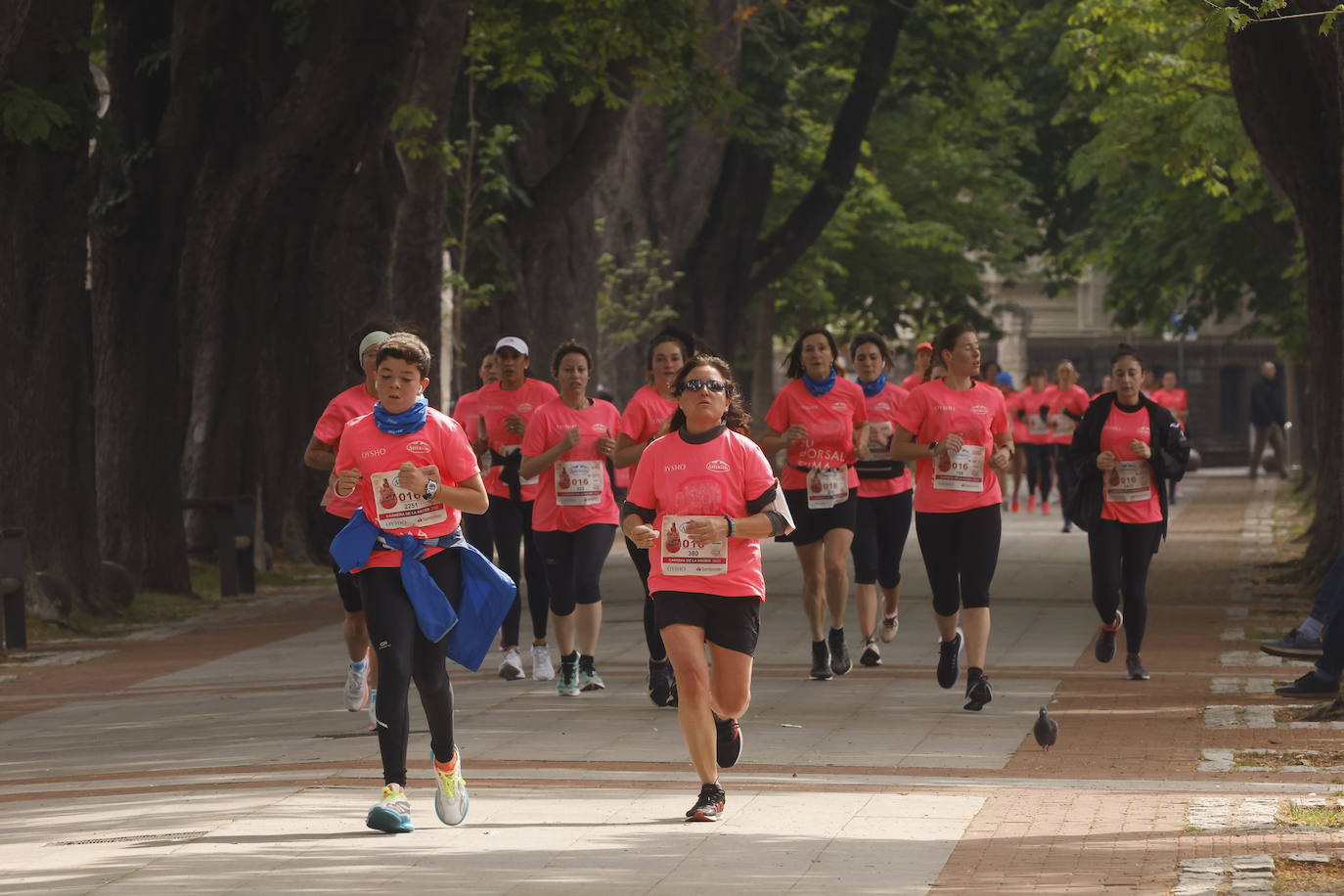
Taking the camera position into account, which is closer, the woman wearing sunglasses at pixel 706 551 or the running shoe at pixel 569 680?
the woman wearing sunglasses at pixel 706 551

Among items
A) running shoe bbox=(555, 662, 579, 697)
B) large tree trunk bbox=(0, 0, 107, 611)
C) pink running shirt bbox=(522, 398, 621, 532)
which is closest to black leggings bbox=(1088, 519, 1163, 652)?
pink running shirt bbox=(522, 398, 621, 532)

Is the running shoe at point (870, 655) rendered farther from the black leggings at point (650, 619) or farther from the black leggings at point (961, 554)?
the black leggings at point (650, 619)

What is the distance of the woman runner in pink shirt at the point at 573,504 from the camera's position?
1270cm

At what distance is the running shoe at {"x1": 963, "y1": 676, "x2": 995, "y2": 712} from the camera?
39.7 feet

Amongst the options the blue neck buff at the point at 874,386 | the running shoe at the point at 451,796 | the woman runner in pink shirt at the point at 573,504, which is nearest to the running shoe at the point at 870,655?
the blue neck buff at the point at 874,386

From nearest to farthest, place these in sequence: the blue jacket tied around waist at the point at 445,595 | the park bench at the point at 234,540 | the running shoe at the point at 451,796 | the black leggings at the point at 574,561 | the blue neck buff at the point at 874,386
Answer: the running shoe at the point at 451,796 < the blue jacket tied around waist at the point at 445,595 < the black leggings at the point at 574,561 < the blue neck buff at the point at 874,386 < the park bench at the point at 234,540

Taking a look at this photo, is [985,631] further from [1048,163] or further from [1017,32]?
[1048,163]

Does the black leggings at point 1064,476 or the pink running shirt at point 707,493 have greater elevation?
the pink running shirt at point 707,493

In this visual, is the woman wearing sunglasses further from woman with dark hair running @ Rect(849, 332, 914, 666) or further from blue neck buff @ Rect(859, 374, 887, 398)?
blue neck buff @ Rect(859, 374, 887, 398)

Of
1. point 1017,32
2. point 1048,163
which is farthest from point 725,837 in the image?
point 1048,163

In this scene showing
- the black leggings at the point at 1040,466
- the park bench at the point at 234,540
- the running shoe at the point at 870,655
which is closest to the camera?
the running shoe at the point at 870,655

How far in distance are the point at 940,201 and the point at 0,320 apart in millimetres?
29218

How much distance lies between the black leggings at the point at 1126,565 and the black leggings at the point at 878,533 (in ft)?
3.85

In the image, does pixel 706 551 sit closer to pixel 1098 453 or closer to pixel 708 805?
pixel 708 805
